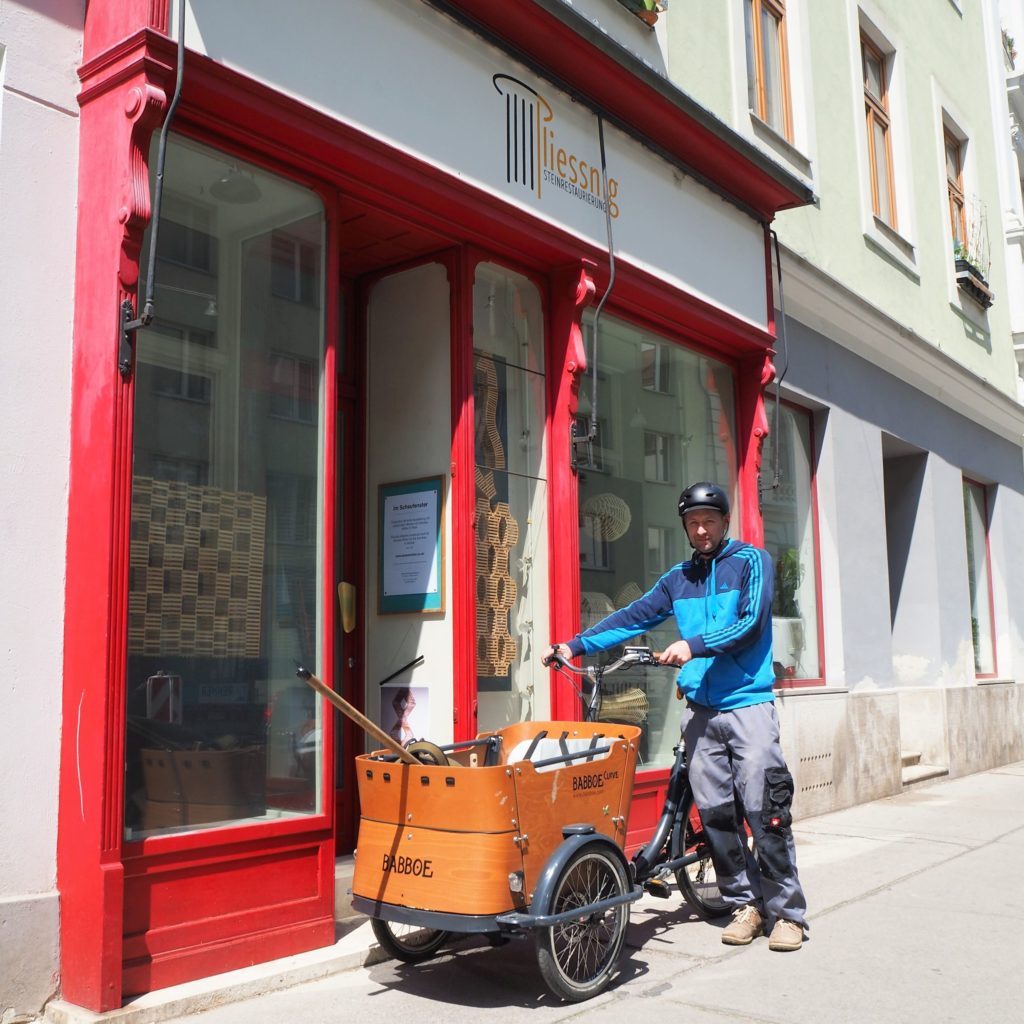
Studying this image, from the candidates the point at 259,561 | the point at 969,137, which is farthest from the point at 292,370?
the point at 969,137

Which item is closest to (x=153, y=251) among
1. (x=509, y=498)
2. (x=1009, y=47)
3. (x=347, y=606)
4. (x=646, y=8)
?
(x=347, y=606)

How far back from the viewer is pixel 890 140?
523 inches

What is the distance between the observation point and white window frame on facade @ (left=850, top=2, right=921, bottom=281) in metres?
12.1

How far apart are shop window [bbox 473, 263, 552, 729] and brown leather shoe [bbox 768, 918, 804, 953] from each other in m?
1.96

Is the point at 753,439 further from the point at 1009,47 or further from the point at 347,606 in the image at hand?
the point at 1009,47

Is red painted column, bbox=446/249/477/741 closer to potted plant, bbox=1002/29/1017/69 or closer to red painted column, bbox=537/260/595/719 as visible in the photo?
red painted column, bbox=537/260/595/719

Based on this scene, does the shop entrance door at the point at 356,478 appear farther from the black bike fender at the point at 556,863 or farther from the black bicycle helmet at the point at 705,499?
the black bike fender at the point at 556,863

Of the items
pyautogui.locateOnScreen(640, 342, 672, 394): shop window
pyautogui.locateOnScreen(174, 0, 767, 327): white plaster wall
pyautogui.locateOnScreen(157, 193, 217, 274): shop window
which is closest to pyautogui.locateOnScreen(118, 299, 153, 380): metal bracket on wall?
pyautogui.locateOnScreen(157, 193, 217, 274): shop window

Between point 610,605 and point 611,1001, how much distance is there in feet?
10.9

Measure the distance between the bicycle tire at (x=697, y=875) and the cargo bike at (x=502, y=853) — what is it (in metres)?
0.70

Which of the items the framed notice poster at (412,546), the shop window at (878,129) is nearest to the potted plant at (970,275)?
the shop window at (878,129)

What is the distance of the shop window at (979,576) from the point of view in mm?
15258

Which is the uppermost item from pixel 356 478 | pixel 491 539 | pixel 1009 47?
pixel 1009 47

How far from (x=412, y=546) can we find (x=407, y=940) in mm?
2262
